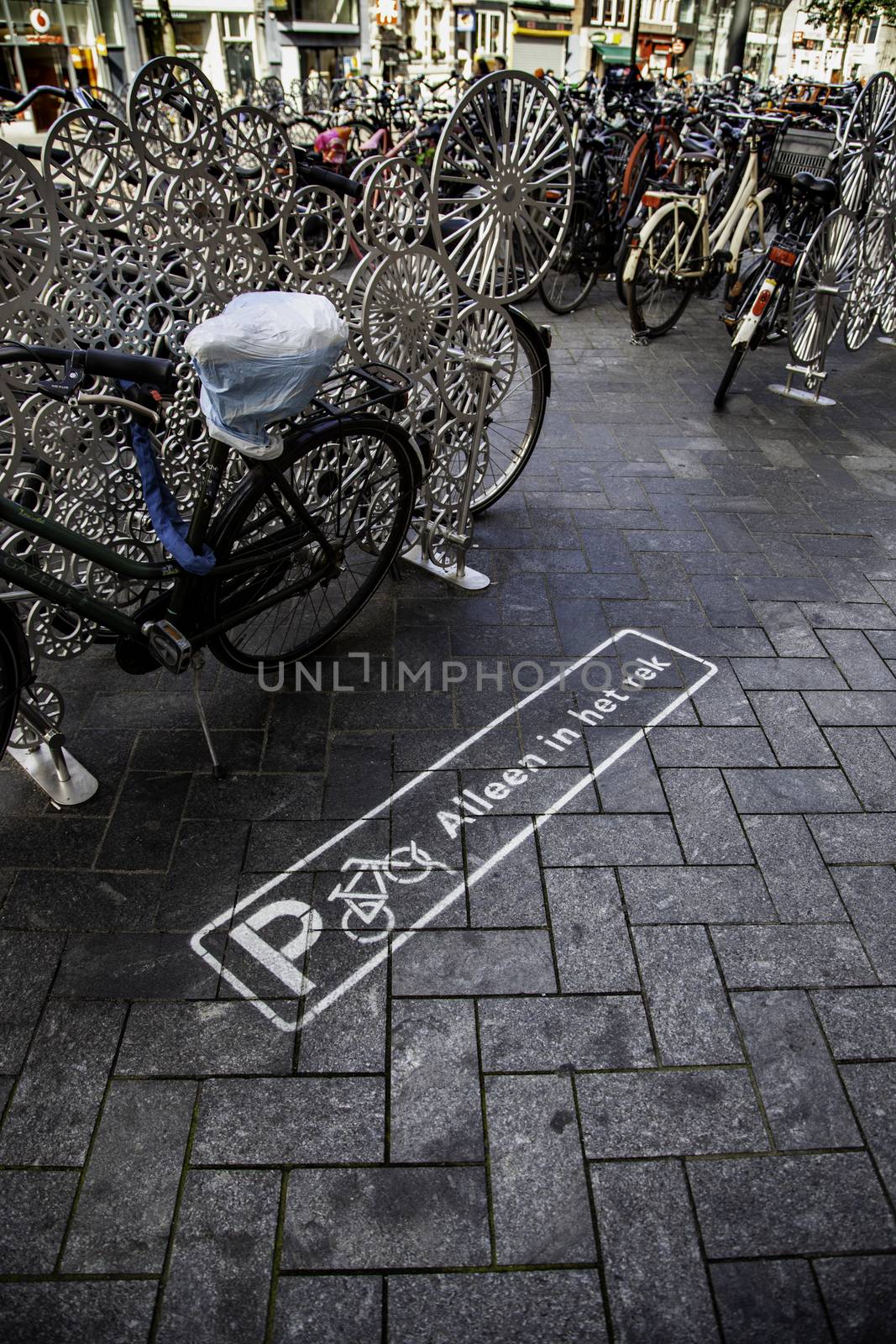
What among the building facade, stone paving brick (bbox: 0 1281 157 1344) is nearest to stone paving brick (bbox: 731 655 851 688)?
stone paving brick (bbox: 0 1281 157 1344)

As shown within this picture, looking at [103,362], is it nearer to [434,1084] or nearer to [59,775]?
[59,775]

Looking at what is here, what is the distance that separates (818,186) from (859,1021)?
5.26 meters

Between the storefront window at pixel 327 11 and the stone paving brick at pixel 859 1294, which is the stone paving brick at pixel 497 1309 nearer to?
the stone paving brick at pixel 859 1294

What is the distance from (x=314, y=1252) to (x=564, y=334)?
706cm

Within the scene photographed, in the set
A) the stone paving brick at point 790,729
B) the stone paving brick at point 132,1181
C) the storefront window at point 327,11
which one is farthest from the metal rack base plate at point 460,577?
the storefront window at point 327,11

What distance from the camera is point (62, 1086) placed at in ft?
7.01

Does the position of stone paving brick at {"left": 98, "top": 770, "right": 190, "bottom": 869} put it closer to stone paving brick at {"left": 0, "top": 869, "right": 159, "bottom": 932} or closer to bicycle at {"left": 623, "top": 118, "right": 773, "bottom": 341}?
stone paving brick at {"left": 0, "top": 869, "right": 159, "bottom": 932}

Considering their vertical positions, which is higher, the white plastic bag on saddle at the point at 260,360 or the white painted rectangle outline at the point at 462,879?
the white plastic bag on saddle at the point at 260,360

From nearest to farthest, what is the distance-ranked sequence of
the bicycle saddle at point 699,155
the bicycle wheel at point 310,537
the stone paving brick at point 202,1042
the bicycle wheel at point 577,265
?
Result: the stone paving brick at point 202,1042
the bicycle wheel at point 310,537
the bicycle saddle at point 699,155
the bicycle wheel at point 577,265

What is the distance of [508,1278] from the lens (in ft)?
5.96

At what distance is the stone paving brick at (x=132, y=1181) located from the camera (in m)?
1.84

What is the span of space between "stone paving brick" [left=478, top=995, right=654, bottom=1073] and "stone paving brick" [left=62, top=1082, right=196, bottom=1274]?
0.74 metres

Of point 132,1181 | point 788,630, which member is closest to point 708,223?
point 788,630

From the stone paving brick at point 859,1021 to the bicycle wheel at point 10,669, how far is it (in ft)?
7.76
